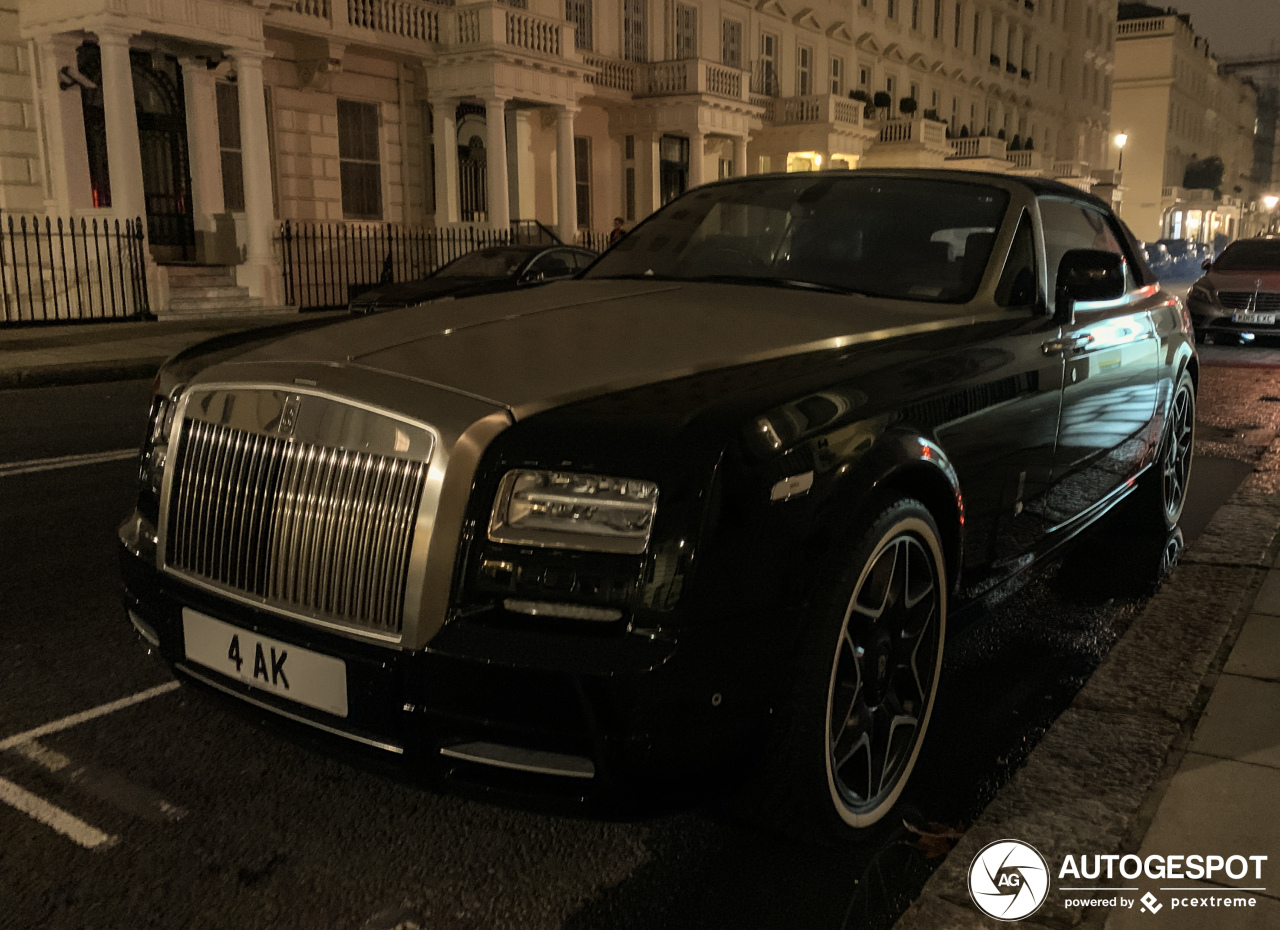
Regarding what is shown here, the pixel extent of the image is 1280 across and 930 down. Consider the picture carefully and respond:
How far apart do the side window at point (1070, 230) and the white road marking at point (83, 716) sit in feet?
10.5

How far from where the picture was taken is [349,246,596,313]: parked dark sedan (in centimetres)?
1466

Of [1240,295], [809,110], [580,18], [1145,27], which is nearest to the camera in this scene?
[1240,295]

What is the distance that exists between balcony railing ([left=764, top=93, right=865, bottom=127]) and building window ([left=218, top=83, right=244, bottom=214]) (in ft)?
57.5

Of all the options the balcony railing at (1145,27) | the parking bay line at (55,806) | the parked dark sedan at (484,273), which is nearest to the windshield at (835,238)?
the parking bay line at (55,806)

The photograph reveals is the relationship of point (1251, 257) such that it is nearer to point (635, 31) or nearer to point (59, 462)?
point (59, 462)

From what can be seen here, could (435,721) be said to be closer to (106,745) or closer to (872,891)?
(872,891)

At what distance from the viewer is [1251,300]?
15.8 metres

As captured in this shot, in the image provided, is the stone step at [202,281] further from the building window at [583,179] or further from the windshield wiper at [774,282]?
the windshield wiper at [774,282]

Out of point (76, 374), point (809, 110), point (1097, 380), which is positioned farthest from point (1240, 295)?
point (809, 110)

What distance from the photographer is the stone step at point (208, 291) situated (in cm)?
1777

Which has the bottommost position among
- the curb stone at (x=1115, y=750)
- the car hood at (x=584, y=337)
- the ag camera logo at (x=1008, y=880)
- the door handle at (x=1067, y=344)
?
the ag camera logo at (x=1008, y=880)

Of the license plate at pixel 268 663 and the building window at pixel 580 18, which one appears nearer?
the license plate at pixel 268 663

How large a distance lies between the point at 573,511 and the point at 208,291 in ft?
57.6

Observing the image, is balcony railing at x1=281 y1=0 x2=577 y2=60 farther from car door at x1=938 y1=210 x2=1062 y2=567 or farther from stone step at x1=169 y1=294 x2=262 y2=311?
car door at x1=938 y1=210 x2=1062 y2=567
